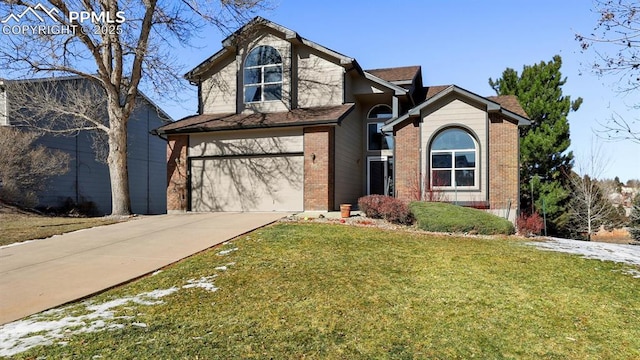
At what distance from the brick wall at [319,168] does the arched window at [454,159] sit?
4013 mm

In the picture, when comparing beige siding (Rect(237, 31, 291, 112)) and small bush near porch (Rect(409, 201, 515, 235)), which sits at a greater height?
beige siding (Rect(237, 31, 291, 112))

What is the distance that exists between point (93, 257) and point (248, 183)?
8059mm

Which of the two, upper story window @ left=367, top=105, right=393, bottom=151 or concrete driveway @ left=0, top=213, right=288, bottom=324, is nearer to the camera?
concrete driveway @ left=0, top=213, right=288, bottom=324

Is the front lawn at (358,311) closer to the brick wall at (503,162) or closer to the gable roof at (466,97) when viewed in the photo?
the brick wall at (503,162)

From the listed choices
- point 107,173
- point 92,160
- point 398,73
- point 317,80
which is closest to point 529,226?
point 317,80

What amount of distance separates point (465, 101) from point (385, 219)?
19.2 feet

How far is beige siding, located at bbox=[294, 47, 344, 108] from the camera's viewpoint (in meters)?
15.9

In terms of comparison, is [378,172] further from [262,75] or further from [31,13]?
[31,13]

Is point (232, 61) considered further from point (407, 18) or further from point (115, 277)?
point (115, 277)

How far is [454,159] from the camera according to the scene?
1462cm

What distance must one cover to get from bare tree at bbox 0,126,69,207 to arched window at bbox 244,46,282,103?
35.2 feet

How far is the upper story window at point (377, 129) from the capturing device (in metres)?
18.1

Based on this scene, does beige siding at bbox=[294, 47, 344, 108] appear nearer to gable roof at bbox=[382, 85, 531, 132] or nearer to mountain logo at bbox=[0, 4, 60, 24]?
gable roof at bbox=[382, 85, 531, 132]

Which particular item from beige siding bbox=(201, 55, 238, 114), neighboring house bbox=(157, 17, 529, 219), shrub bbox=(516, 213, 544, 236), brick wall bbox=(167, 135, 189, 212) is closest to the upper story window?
neighboring house bbox=(157, 17, 529, 219)
